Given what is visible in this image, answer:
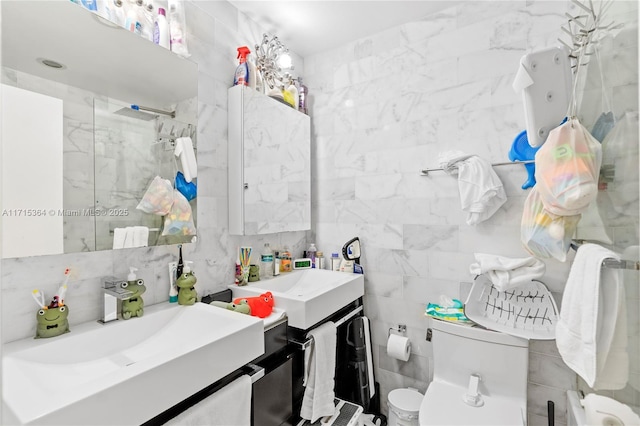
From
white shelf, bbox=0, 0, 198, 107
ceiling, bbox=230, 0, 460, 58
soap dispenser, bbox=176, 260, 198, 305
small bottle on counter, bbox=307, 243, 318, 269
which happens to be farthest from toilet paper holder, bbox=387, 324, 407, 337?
ceiling, bbox=230, 0, 460, 58

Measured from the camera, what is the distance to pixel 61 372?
0.94 metres

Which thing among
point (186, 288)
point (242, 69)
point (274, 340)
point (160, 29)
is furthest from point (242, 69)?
point (274, 340)

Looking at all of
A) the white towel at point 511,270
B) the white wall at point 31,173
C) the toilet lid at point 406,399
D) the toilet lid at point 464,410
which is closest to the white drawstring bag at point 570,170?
the white towel at point 511,270

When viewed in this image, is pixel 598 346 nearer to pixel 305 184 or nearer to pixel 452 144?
pixel 452 144

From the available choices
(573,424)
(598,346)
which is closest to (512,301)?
(573,424)

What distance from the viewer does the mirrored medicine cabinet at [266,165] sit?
66.1 inches

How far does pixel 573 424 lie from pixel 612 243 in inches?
29.9

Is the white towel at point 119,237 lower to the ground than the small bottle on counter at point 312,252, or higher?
higher

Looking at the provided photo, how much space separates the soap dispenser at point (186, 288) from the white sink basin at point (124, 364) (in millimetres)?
42

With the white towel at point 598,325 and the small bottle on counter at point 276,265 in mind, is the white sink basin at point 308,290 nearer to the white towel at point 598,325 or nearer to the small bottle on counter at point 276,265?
the small bottle on counter at point 276,265

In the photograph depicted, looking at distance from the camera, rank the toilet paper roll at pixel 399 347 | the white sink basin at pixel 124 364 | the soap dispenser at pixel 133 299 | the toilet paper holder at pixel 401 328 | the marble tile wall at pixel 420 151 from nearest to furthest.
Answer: the white sink basin at pixel 124 364
the soap dispenser at pixel 133 299
the marble tile wall at pixel 420 151
the toilet paper roll at pixel 399 347
the toilet paper holder at pixel 401 328

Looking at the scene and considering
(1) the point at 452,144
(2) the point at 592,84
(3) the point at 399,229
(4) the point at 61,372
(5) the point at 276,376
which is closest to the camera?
(4) the point at 61,372

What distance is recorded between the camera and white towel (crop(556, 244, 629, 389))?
2.56 feet

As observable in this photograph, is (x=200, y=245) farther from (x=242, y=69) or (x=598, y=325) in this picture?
(x=598, y=325)
